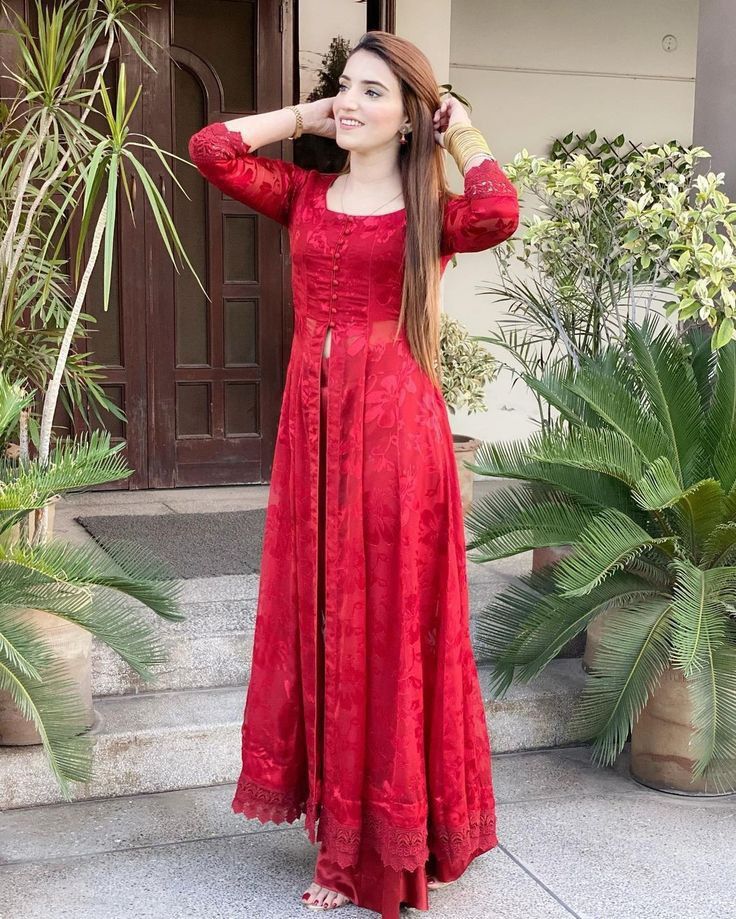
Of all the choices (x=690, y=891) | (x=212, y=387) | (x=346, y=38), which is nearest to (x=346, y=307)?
(x=690, y=891)

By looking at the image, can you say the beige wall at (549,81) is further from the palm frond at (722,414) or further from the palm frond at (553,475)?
the palm frond at (722,414)

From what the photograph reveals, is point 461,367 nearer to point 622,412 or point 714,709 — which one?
point 622,412

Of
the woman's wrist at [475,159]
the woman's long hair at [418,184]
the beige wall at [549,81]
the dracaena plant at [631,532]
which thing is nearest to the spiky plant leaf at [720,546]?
the dracaena plant at [631,532]

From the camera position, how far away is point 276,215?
8.92ft

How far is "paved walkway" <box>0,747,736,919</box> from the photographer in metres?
2.71

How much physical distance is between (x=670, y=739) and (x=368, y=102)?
6.64ft

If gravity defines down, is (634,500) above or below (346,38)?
below

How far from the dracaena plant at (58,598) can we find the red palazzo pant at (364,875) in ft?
1.78

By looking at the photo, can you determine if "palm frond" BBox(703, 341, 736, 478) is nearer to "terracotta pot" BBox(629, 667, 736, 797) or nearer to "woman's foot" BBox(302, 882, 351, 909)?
"terracotta pot" BBox(629, 667, 736, 797)

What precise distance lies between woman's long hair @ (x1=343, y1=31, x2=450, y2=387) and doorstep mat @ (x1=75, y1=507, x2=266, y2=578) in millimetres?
1868

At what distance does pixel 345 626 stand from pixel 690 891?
1.08 meters

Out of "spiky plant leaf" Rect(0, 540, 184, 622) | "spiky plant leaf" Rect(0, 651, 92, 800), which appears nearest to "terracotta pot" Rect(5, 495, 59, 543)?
"spiky plant leaf" Rect(0, 540, 184, 622)

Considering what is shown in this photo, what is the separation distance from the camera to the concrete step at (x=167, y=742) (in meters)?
3.19

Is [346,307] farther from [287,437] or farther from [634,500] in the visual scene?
[634,500]
